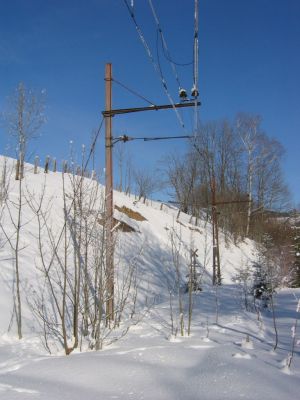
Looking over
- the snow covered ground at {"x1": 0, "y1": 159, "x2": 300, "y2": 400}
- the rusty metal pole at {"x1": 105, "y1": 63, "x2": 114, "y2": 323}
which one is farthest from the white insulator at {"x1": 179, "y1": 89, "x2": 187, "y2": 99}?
the snow covered ground at {"x1": 0, "y1": 159, "x2": 300, "y2": 400}

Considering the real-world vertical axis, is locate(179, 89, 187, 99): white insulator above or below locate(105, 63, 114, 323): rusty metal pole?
above

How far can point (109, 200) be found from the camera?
7961mm

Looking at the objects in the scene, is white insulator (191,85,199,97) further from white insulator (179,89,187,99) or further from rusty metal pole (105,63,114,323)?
rusty metal pole (105,63,114,323)

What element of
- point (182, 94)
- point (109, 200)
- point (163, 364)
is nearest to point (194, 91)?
point (182, 94)

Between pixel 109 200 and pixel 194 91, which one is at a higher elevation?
pixel 194 91

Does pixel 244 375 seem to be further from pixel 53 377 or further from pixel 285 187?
pixel 285 187

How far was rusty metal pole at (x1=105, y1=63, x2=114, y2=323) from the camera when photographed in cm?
643

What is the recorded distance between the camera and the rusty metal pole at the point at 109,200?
6.43 metres

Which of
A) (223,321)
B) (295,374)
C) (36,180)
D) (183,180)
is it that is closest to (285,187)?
(183,180)

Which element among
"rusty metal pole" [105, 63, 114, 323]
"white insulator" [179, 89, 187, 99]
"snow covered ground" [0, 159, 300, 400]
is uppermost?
"white insulator" [179, 89, 187, 99]

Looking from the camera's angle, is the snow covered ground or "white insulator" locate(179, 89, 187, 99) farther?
"white insulator" locate(179, 89, 187, 99)

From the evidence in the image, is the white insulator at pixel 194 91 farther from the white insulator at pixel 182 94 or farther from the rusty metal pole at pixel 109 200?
the rusty metal pole at pixel 109 200

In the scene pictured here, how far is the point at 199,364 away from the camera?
439cm

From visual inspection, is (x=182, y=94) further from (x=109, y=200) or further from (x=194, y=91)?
(x=109, y=200)
